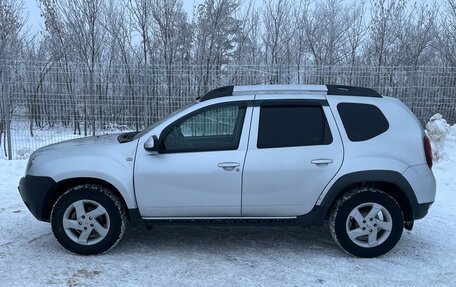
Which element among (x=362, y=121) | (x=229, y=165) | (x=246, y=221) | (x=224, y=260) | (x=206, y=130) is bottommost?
(x=224, y=260)

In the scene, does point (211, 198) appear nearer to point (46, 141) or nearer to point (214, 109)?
point (214, 109)

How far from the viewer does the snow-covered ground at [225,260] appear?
3.82 m

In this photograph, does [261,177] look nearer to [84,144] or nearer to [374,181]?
[374,181]

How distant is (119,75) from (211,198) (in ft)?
20.2

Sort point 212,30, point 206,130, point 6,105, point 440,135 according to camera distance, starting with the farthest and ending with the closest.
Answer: point 212,30 < point 6,105 < point 440,135 < point 206,130

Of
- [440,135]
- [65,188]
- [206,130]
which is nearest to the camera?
[65,188]

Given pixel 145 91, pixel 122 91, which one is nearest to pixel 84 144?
A: pixel 145 91

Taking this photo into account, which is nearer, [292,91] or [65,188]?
[65,188]

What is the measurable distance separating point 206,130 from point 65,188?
165 centimetres

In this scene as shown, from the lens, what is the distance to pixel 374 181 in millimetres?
4289

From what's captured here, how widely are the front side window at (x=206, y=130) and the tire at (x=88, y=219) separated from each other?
0.80 m

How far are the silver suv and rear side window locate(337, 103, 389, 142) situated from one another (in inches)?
0.4

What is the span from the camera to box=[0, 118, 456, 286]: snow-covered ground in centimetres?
382

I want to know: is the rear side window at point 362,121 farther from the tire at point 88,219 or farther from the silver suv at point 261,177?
the tire at point 88,219
